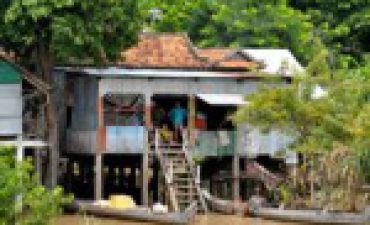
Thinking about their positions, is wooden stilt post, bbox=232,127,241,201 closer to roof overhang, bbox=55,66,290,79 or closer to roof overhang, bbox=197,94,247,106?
roof overhang, bbox=197,94,247,106

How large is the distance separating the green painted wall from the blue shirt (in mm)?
5198

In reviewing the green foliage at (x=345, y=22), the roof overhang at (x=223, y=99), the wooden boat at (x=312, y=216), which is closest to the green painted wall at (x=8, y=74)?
the roof overhang at (x=223, y=99)

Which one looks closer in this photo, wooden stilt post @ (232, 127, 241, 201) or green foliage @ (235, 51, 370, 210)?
green foliage @ (235, 51, 370, 210)

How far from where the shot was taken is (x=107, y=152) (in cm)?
2578

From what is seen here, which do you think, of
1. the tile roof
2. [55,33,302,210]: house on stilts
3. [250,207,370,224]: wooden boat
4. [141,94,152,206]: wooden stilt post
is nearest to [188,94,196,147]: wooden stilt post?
[55,33,302,210]: house on stilts

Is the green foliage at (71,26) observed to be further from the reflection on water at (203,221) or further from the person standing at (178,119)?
the reflection on water at (203,221)

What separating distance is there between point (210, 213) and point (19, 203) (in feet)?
37.7

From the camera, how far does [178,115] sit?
1081 inches

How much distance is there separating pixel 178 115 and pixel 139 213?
4.71 m

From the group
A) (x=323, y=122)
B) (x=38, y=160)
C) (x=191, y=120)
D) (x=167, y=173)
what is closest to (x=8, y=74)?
(x=38, y=160)

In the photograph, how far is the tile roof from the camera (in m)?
27.1

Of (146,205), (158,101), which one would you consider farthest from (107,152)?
(158,101)

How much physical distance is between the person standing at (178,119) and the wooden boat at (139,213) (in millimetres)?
3584

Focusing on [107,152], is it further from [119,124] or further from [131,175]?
[131,175]
